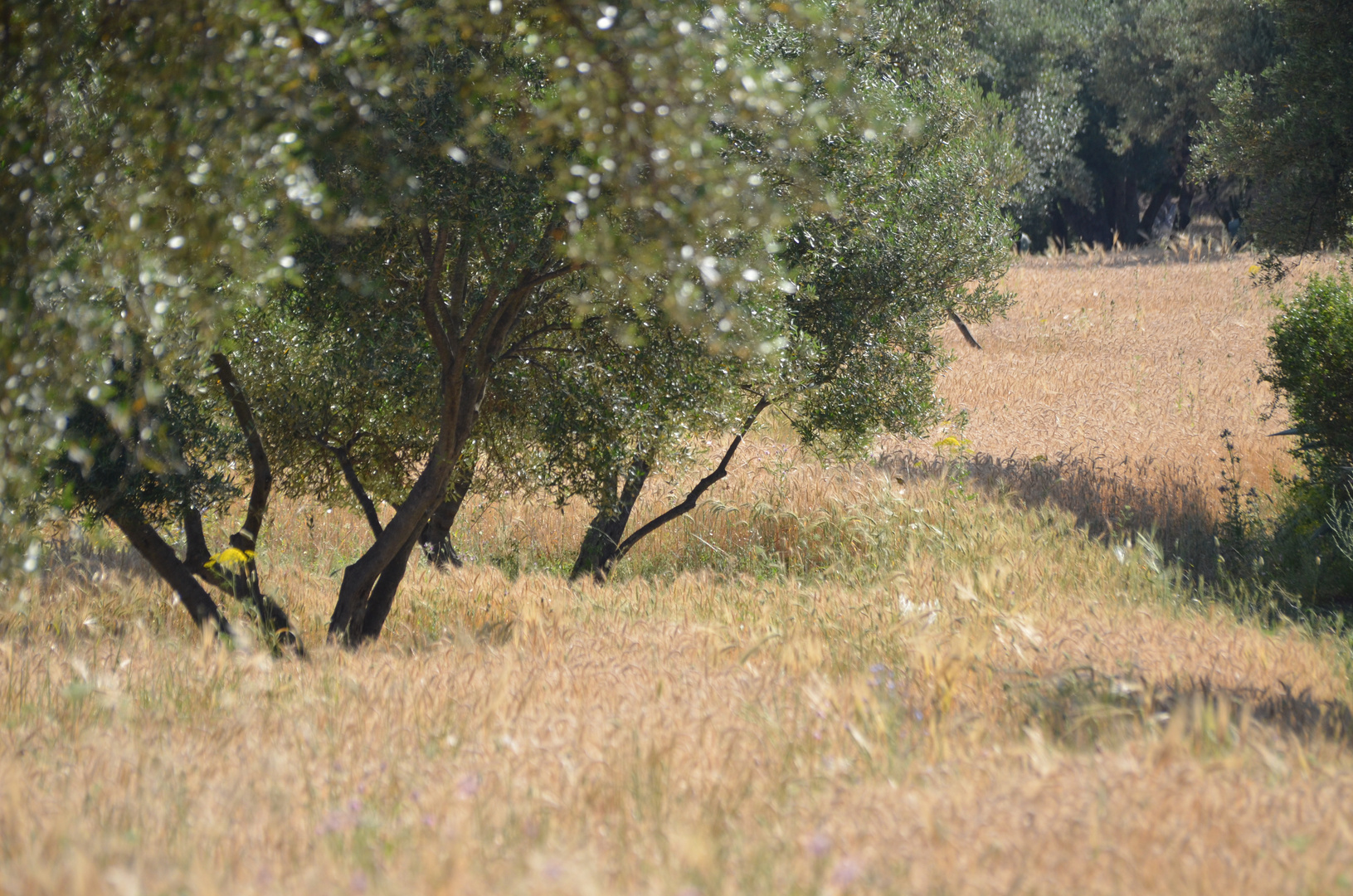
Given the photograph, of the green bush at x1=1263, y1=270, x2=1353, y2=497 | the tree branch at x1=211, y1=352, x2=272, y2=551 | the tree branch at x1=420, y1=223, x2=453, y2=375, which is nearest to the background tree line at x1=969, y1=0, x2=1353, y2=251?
the green bush at x1=1263, y1=270, x2=1353, y2=497

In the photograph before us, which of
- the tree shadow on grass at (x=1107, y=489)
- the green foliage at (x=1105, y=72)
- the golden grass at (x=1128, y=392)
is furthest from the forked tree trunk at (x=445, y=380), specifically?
the green foliage at (x=1105, y=72)

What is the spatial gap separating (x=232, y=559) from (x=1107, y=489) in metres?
12.8

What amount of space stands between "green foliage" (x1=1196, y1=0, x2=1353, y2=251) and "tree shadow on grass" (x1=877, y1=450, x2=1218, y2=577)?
3.98 m

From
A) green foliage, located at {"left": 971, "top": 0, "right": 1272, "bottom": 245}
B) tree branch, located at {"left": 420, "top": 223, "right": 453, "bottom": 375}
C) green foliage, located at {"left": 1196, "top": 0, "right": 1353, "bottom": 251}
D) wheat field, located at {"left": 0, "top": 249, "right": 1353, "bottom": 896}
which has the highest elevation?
green foliage, located at {"left": 971, "top": 0, "right": 1272, "bottom": 245}

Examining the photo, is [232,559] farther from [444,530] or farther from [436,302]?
[444,530]

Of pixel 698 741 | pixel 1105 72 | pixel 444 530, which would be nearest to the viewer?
pixel 698 741

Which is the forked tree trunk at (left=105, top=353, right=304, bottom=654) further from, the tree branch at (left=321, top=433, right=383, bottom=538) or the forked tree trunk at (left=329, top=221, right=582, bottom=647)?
the tree branch at (left=321, top=433, right=383, bottom=538)

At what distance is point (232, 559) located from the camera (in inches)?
310

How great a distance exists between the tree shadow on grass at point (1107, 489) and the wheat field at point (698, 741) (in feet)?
11.6

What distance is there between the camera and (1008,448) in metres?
19.5

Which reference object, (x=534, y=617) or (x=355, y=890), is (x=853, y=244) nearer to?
(x=534, y=617)

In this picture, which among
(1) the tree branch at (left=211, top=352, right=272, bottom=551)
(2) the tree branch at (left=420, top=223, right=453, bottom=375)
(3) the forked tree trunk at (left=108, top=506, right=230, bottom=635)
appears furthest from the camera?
(1) the tree branch at (left=211, top=352, right=272, bottom=551)

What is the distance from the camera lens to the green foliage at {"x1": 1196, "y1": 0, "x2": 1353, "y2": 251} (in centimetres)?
1379

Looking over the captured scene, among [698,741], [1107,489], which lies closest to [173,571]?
[698,741]
